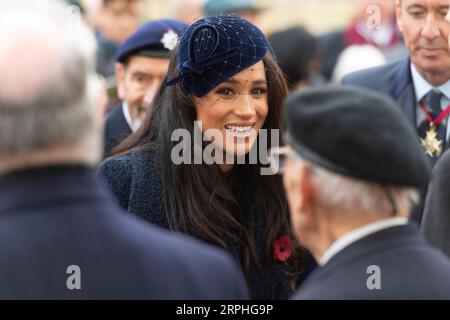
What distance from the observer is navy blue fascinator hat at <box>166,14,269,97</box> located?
443 centimetres

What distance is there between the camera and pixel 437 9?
17.7 feet

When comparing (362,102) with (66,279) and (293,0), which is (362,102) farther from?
(293,0)

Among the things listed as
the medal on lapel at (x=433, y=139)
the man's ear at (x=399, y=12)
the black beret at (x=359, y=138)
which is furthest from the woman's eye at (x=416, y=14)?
the black beret at (x=359, y=138)

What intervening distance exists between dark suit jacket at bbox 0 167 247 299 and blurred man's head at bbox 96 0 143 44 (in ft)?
20.1

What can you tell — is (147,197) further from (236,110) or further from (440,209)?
(440,209)

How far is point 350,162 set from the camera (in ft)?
9.41

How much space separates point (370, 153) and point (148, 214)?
164cm

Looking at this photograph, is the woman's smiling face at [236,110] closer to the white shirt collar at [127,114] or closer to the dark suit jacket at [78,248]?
the white shirt collar at [127,114]

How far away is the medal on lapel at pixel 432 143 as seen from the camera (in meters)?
5.04

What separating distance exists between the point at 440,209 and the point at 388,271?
48.9 inches

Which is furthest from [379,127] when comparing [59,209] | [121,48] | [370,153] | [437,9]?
[121,48]

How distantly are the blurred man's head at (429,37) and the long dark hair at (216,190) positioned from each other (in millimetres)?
994

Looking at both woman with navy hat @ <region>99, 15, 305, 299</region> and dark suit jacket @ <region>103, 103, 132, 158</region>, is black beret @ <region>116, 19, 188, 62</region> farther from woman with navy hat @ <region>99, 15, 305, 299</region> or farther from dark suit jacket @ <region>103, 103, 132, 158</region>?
woman with navy hat @ <region>99, 15, 305, 299</region>

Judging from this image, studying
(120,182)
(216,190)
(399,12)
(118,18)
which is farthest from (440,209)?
(118,18)
